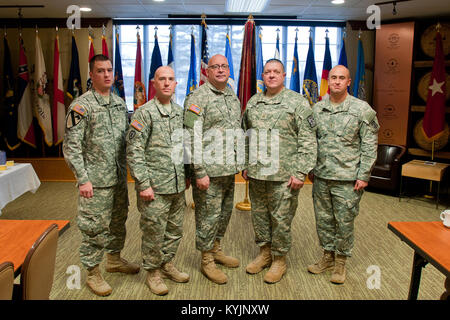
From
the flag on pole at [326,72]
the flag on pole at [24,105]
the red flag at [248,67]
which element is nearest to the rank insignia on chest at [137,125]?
the red flag at [248,67]

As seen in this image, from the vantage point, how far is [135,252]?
3.10 meters

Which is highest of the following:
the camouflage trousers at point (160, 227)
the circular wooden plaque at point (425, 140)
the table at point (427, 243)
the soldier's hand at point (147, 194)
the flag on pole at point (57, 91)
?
the flag on pole at point (57, 91)

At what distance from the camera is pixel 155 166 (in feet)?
7.58

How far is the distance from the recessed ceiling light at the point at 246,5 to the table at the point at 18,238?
3738 mm

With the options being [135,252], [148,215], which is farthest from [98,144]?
[135,252]

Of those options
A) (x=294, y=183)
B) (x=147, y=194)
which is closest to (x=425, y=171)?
(x=294, y=183)

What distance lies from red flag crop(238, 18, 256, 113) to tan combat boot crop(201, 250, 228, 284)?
2.17m

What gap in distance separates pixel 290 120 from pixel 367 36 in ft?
14.0

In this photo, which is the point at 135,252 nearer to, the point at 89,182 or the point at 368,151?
the point at 89,182

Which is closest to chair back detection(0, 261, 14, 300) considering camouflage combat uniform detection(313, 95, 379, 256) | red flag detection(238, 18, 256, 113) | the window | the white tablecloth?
camouflage combat uniform detection(313, 95, 379, 256)

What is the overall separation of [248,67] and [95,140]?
248 centimetres

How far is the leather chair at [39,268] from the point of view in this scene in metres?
1.20

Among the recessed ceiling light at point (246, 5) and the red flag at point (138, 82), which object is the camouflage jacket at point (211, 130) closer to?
the recessed ceiling light at point (246, 5)

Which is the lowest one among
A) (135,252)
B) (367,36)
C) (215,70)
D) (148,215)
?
(135,252)
